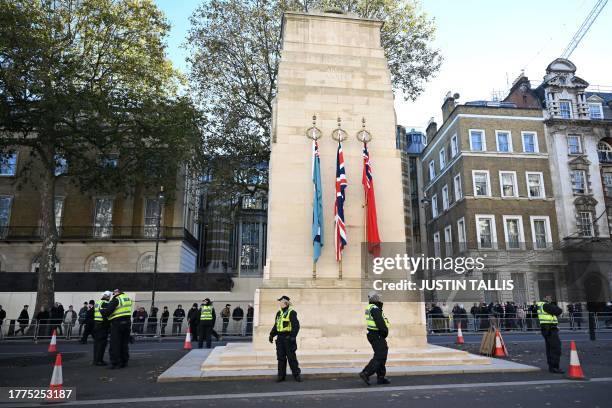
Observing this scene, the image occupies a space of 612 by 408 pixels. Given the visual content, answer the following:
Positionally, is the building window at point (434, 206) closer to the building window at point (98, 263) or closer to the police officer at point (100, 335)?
the building window at point (98, 263)

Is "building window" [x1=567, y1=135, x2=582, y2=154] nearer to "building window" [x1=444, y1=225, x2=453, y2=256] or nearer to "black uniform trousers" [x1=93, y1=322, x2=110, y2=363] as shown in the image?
"building window" [x1=444, y1=225, x2=453, y2=256]

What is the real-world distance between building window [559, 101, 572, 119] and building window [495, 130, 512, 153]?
4791 mm

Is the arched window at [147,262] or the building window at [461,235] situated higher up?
the building window at [461,235]

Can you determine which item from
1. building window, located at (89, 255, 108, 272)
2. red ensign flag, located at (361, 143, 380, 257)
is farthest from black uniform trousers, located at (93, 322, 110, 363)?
building window, located at (89, 255, 108, 272)

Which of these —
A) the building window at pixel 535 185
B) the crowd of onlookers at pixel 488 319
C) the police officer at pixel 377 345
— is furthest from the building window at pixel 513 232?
the police officer at pixel 377 345

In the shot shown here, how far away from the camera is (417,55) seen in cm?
2689

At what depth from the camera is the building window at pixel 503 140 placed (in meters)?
36.2

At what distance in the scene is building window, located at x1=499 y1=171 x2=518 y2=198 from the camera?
35.5 m

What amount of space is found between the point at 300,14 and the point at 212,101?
14031 mm

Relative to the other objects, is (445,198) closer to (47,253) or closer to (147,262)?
(147,262)

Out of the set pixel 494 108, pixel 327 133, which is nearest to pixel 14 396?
pixel 327 133

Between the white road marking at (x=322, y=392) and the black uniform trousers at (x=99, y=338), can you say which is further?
the black uniform trousers at (x=99, y=338)

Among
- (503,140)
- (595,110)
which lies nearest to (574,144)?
(595,110)

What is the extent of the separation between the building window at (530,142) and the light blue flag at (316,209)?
2969cm
